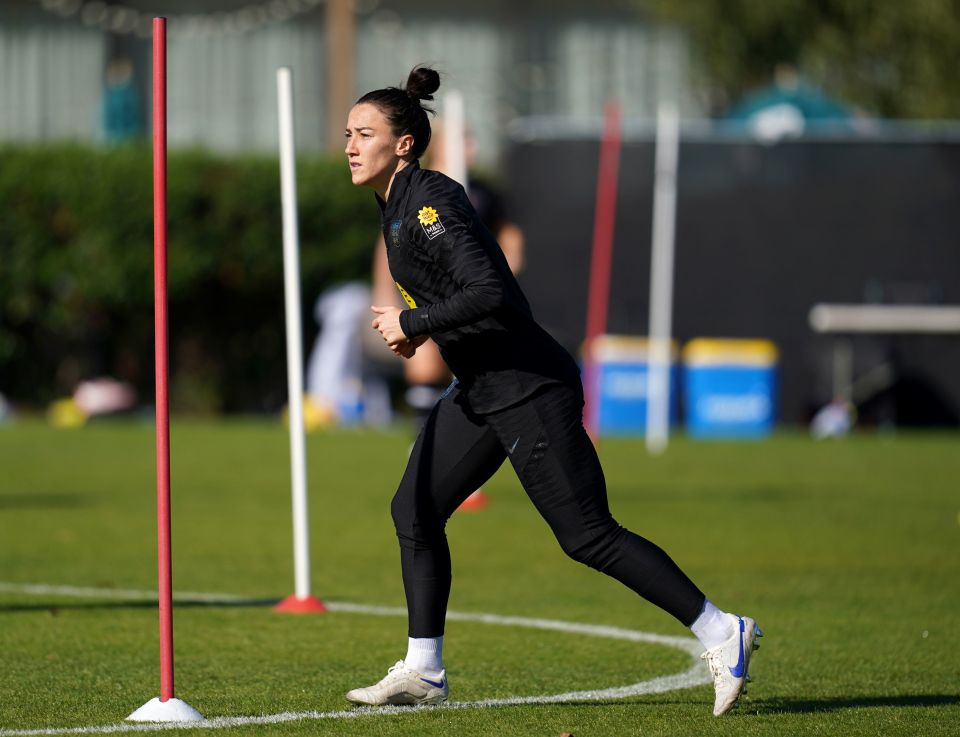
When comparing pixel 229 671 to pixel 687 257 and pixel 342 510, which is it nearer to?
pixel 342 510

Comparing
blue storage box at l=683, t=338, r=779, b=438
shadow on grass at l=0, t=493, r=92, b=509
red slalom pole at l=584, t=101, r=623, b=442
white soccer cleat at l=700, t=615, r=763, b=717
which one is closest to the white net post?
white soccer cleat at l=700, t=615, r=763, b=717

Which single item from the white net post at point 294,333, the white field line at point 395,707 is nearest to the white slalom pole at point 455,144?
the white net post at point 294,333

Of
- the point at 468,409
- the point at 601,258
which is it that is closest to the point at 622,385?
the point at 601,258

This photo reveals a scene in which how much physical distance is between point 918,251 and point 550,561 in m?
12.5

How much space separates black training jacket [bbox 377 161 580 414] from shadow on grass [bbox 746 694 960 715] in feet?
4.06

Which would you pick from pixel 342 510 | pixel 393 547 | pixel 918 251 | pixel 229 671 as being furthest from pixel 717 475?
pixel 229 671

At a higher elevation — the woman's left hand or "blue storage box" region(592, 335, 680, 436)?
the woman's left hand

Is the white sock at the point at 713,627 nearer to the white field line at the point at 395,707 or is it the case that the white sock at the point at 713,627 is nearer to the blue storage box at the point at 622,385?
the white field line at the point at 395,707

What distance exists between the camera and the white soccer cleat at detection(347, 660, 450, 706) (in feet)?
19.4

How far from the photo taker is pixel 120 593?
8.77 meters

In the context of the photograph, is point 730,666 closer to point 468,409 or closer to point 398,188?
point 468,409

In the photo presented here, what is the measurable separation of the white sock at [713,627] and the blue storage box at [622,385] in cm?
1458

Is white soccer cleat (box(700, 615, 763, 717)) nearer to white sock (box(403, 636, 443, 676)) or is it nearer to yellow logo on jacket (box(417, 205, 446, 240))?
white sock (box(403, 636, 443, 676))

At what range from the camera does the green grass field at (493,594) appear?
598 cm
